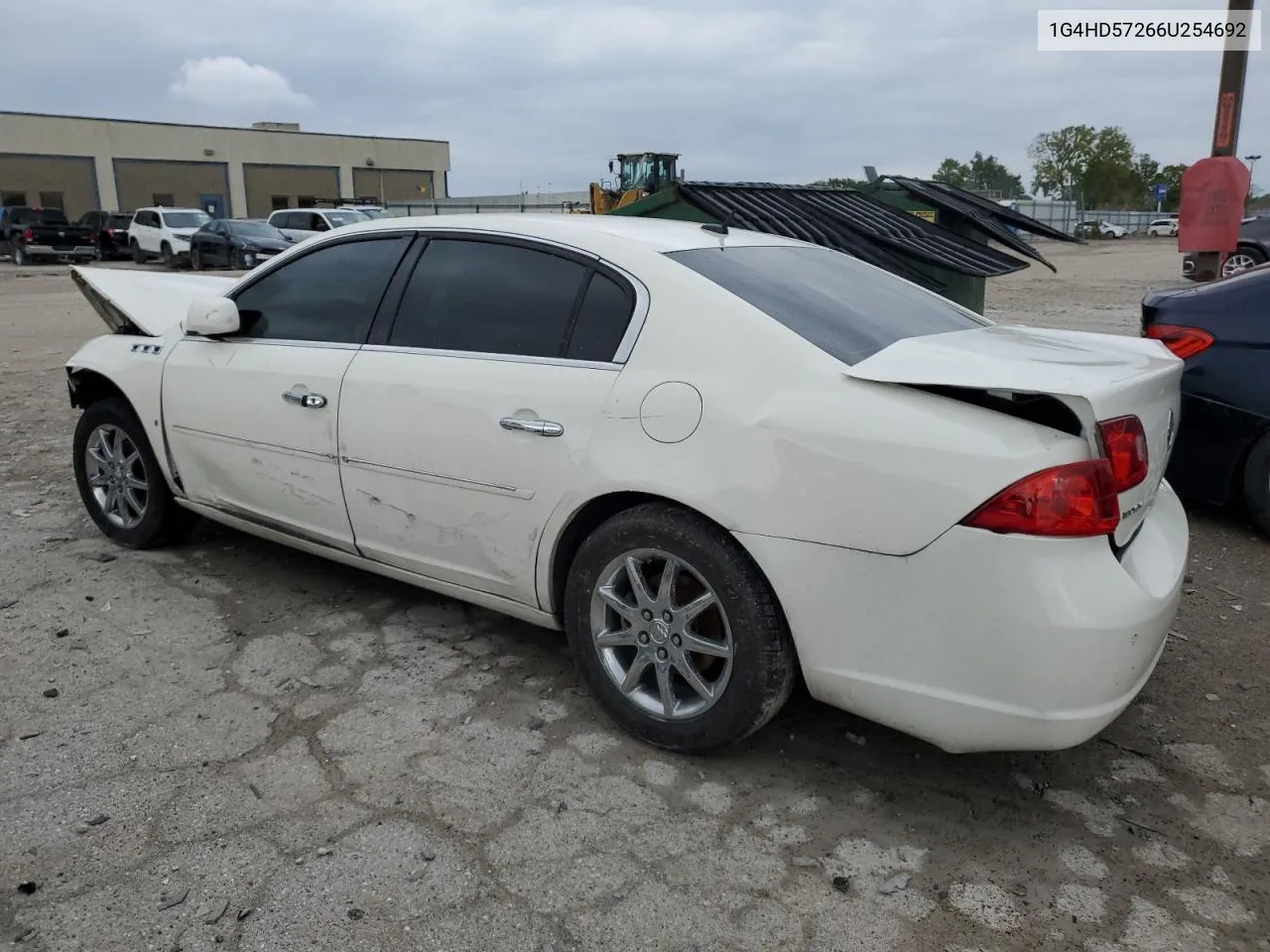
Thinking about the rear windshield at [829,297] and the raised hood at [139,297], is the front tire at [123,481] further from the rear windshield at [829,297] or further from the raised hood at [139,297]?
the rear windshield at [829,297]

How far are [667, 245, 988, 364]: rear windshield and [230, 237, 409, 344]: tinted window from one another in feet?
4.06

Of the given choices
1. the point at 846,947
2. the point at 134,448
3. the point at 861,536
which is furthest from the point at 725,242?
the point at 134,448

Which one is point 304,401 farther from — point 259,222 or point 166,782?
point 259,222

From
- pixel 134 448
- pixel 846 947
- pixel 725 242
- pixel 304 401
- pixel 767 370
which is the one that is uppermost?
pixel 725 242

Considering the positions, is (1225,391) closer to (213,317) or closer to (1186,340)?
(1186,340)

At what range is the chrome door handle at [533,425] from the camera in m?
2.99

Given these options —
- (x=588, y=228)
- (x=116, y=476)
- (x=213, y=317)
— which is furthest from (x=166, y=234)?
(x=588, y=228)

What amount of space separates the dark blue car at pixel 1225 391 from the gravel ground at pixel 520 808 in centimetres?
110

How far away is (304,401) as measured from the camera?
3656 millimetres

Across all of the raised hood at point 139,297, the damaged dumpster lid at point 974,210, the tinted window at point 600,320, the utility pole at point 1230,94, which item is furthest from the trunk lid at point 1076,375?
the utility pole at point 1230,94

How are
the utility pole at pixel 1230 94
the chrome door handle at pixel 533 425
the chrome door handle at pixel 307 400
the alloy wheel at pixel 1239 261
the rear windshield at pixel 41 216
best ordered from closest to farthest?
the chrome door handle at pixel 533 425, the chrome door handle at pixel 307 400, the utility pole at pixel 1230 94, the alloy wheel at pixel 1239 261, the rear windshield at pixel 41 216

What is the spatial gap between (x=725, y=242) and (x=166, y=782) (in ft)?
7.93

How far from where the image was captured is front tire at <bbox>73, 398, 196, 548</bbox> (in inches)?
177

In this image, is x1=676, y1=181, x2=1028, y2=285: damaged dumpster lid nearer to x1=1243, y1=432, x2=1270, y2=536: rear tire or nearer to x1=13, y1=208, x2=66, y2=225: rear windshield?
x1=1243, y1=432, x2=1270, y2=536: rear tire
